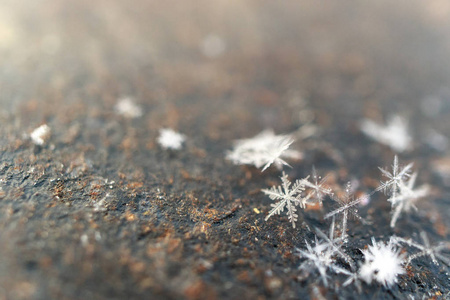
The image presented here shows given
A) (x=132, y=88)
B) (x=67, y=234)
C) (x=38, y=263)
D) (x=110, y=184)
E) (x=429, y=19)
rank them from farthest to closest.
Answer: (x=429, y=19) → (x=132, y=88) → (x=110, y=184) → (x=67, y=234) → (x=38, y=263)

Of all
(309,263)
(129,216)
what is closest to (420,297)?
(309,263)

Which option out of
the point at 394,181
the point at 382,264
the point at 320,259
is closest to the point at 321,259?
the point at 320,259

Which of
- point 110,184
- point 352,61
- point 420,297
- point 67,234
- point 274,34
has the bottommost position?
point 420,297

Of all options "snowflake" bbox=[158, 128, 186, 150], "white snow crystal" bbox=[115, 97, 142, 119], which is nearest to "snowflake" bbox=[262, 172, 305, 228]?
"snowflake" bbox=[158, 128, 186, 150]

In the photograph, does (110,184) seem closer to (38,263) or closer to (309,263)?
(38,263)

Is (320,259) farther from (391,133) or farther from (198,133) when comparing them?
(391,133)
